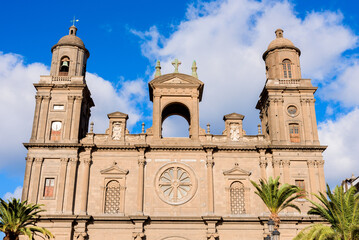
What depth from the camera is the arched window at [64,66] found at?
133 feet

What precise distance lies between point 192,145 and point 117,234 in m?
10.1

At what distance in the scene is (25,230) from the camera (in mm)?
29375

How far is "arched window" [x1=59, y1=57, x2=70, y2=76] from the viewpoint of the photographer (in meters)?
40.6

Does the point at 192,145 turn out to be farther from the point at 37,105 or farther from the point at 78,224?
the point at 37,105

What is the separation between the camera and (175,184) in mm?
36656

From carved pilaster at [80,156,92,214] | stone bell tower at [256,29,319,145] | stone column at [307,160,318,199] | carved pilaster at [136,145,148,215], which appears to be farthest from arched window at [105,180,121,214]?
stone column at [307,160,318,199]

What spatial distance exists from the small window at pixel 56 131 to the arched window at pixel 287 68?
72.9 feet

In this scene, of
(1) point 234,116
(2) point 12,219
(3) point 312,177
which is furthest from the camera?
(1) point 234,116

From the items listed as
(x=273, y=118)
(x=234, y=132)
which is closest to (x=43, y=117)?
(x=234, y=132)

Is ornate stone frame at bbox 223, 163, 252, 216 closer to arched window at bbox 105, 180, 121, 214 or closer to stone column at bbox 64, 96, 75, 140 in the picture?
arched window at bbox 105, 180, 121, 214

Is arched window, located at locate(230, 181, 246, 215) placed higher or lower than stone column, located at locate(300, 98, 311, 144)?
lower

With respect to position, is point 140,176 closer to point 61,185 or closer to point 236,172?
point 61,185

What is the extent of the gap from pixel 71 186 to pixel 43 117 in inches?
283

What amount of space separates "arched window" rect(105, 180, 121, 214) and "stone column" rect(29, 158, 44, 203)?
19.1ft
